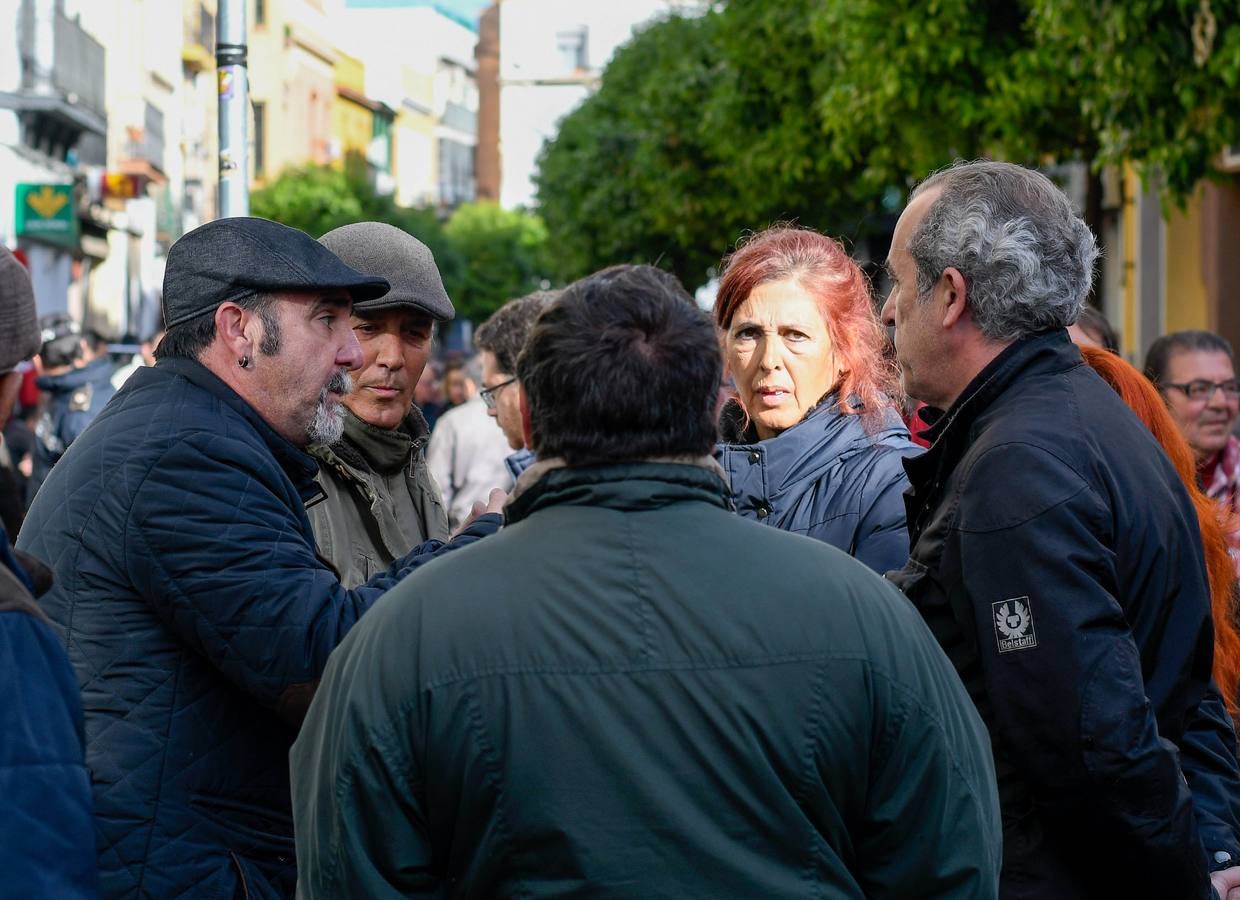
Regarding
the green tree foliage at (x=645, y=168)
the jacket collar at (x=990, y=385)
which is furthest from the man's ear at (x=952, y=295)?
the green tree foliage at (x=645, y=168)

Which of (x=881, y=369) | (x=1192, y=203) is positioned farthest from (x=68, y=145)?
(x=881, y=369)

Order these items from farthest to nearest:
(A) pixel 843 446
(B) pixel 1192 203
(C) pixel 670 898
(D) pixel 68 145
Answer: (D) pixel 68 145
(B) pixel 1192 203
(A) pixel 843 446
(C) pixel 670 898

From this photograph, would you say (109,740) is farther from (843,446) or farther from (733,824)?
(843,446)

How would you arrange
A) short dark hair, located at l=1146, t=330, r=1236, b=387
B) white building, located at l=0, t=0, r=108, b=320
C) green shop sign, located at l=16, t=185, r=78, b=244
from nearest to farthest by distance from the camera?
1. short dark hair, located at l=1146, t=330, r=1236, b=387
2. green shop sign, located at l=16, t=185, r=78, b=244
3. white building, located at l=0, t=0, r=108, b=320

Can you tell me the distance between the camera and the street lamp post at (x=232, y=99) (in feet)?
24.5

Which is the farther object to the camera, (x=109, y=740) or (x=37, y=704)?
(x=109, y=740)

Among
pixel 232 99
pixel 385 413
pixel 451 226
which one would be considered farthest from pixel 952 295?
pixel 451 226

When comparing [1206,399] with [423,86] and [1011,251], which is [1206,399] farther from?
[423,86]

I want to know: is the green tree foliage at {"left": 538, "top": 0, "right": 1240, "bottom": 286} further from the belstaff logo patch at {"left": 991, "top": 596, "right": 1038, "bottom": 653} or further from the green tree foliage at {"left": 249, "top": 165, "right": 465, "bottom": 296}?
the green tree foliage at {"left": 249, "top": 165, "right": 465, "bottom": 296}

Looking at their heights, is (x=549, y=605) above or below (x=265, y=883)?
above

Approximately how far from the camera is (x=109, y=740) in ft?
10.0

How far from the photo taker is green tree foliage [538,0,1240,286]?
11.6 m

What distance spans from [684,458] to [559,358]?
0.21 meters

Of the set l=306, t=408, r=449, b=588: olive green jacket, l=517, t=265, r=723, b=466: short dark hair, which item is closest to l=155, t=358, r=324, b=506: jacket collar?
l=306, t=408, r=449, b=588: olive green jacket
